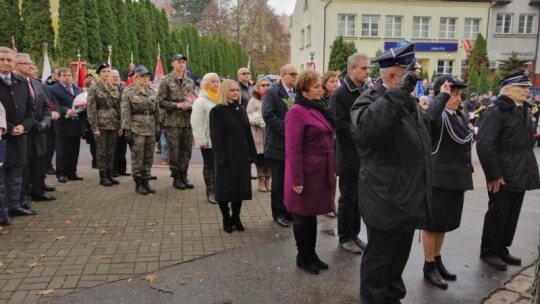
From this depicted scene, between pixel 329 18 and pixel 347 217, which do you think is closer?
pixel 347 217

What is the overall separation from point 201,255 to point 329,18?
36.9 metres

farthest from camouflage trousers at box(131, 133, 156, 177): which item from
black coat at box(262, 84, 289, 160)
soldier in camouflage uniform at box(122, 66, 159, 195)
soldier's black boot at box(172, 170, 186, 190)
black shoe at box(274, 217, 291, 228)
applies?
black shoe at box(274, 217, 291, 228)

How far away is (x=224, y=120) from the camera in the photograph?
5.70m

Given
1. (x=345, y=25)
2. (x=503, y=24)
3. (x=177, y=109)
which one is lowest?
(x=177, y=109)

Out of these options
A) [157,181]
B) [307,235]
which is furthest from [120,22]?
[307,235]

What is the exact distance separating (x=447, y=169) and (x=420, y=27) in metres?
39.7

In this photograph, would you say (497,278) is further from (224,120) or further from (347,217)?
(224,120)

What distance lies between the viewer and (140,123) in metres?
7.75

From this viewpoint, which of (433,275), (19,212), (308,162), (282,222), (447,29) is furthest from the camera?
(447,29)

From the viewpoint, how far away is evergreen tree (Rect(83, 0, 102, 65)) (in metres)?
19.9

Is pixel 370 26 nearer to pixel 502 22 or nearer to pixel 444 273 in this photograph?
pixel 502 22

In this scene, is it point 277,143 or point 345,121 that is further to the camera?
point 277,143

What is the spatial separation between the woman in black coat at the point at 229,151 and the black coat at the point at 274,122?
1.49 ft

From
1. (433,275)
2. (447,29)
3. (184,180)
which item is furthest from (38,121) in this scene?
(447,29)
